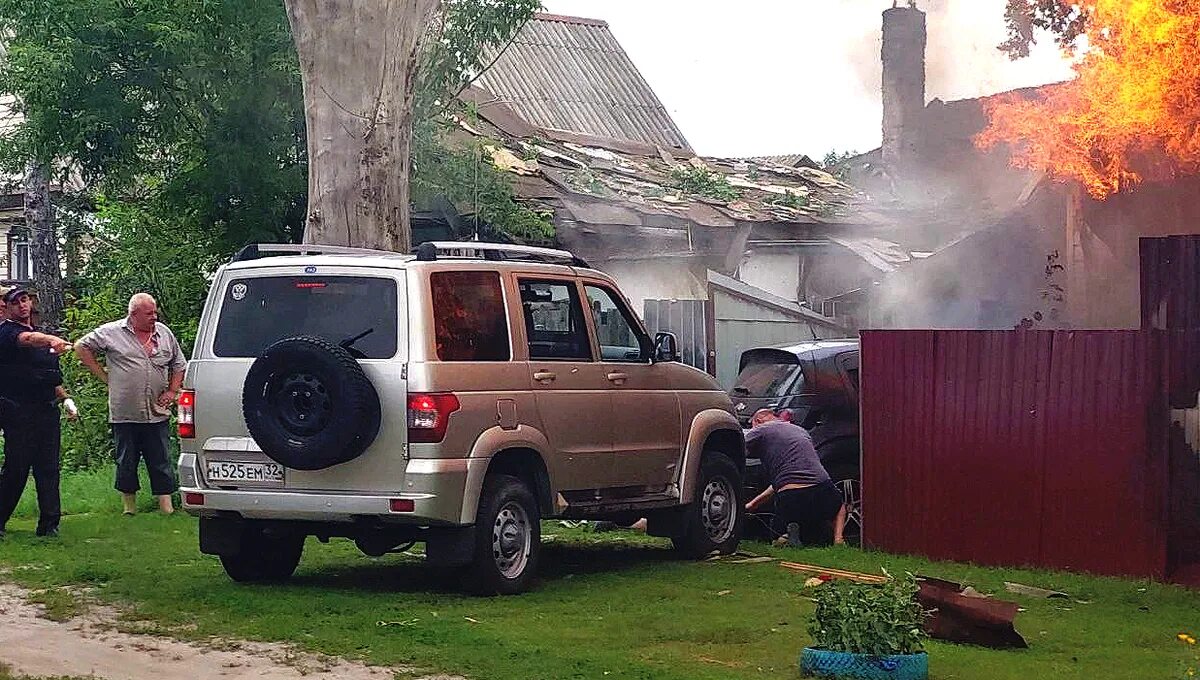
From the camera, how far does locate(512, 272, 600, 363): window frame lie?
33.6 feet

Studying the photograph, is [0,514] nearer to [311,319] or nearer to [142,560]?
[142,560]

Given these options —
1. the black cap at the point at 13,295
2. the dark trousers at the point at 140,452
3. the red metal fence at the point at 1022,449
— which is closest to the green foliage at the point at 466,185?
the dark trousers at the point at 140,452

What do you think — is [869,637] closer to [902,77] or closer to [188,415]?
[188,415]

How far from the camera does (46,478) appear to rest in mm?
12203

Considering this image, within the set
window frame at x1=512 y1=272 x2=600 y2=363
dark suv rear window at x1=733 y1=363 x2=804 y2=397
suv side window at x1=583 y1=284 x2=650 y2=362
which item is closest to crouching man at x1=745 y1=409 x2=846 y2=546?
dark suv rear window at x1=733 y1=363 x2=804 y2=397

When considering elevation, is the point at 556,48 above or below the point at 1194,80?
above

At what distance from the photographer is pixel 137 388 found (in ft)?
44.7

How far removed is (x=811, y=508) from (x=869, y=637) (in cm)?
530

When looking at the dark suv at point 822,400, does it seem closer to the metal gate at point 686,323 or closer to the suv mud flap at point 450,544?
the metal gate at point 686,323

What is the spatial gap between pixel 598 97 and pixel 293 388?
24590 mm

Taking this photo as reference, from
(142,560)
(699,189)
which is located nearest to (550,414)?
(142,560)

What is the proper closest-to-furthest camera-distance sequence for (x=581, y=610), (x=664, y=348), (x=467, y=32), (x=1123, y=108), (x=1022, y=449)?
(x=581, y=610)
(x=1022, y=449)
(x=664, y=348)
(x=1123, y=108)
(x=467, y=32)

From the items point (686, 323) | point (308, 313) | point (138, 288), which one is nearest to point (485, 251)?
point (308, 313)

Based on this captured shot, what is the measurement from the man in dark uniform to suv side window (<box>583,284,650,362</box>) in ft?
13.4
